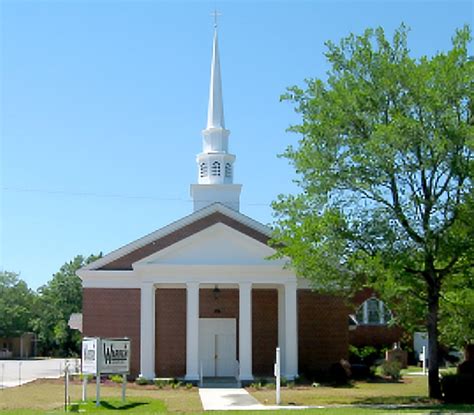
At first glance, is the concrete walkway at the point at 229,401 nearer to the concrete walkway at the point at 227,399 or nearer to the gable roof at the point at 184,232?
the concrete walkway at the point at 227,399

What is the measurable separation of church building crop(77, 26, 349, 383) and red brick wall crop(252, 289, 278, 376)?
0.05 meters

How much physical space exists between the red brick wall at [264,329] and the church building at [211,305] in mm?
50

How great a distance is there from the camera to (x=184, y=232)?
3900 cm

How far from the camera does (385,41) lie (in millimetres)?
27078

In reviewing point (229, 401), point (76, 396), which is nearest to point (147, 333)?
point (76, 396)

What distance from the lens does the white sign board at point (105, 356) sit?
25938 millimetres

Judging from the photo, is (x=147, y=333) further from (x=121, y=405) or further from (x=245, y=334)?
(x=121, y=405)

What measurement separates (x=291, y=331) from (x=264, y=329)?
4417mm

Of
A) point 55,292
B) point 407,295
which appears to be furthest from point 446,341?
point 55,292

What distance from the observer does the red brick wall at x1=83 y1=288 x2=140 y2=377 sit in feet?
122

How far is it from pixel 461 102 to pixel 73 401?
16143 millimetres

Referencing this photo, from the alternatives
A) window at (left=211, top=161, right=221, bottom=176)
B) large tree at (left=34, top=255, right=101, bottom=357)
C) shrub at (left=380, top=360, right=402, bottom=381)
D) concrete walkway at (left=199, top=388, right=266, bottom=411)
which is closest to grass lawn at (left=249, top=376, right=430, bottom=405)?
concrete walkway at (left=199, top=388, right=266, bottom=411)

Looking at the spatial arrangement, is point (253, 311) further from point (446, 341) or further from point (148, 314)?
point (446, 341)

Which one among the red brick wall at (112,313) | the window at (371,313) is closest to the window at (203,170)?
the red brick wall at (112,313)
